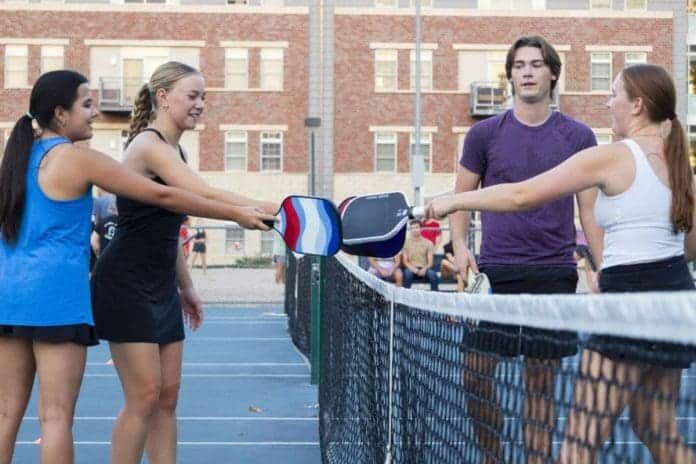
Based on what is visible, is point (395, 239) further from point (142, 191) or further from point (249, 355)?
point (249, 355)

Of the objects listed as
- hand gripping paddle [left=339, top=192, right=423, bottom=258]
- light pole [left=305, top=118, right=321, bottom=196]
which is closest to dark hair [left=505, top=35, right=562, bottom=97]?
hand gripping paddle [left=339, top=192, right=423, bottom=258]

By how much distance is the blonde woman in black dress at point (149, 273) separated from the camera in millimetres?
4996

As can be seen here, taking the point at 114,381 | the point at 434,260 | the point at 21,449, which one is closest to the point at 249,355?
the point at 114,381

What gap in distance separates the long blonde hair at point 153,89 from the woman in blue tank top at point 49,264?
0.58 m

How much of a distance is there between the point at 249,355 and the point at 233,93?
2821 centimetres

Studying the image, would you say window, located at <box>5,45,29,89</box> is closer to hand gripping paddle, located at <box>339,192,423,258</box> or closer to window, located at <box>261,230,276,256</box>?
window, located at <box>261,230,276,256</box>

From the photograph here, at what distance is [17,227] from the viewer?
15.1ft

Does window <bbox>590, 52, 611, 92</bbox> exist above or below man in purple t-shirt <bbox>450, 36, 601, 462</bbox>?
above

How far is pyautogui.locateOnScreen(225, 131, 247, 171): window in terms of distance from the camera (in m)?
41.5

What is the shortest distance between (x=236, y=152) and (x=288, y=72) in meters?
3.04

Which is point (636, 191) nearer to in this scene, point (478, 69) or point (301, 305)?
point (301, 305)

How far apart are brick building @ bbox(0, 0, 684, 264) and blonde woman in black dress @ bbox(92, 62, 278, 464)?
35895 millimetres

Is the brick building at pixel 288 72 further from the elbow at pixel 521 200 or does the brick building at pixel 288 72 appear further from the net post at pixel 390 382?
the elbow at pixel 521 200

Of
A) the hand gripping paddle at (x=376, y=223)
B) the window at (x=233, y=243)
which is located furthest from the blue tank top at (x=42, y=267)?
the window at (x=233, y=243)
